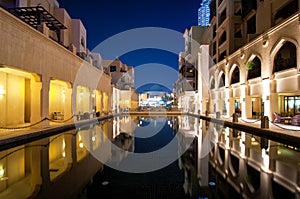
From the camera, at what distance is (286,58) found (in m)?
18.8

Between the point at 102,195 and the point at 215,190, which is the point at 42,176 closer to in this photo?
the point at 102,195

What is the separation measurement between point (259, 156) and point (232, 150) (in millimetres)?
1235

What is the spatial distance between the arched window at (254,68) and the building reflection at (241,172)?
504 inches

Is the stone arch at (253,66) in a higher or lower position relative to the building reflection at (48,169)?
higher

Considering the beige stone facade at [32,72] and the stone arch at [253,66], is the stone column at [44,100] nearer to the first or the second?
the beige stone facade at [32,72]

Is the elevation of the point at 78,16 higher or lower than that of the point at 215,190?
higher

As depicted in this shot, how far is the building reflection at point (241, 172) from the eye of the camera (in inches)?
195

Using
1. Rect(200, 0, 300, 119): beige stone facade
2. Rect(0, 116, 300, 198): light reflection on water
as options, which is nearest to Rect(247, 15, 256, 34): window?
Rect(200, 0, 300, 119): beige stone facade

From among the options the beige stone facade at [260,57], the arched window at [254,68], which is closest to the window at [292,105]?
the beige stone facade at [260,57]

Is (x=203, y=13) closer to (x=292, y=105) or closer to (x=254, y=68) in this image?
(x=254, y=68)

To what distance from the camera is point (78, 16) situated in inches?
2916

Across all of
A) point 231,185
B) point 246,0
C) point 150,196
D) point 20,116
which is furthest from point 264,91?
point 20,116

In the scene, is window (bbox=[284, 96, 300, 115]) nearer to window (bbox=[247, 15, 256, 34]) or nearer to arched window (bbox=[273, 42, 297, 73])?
arched window (bbox=[273, 42, 297, 73])

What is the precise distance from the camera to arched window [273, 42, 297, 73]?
54.7ft
